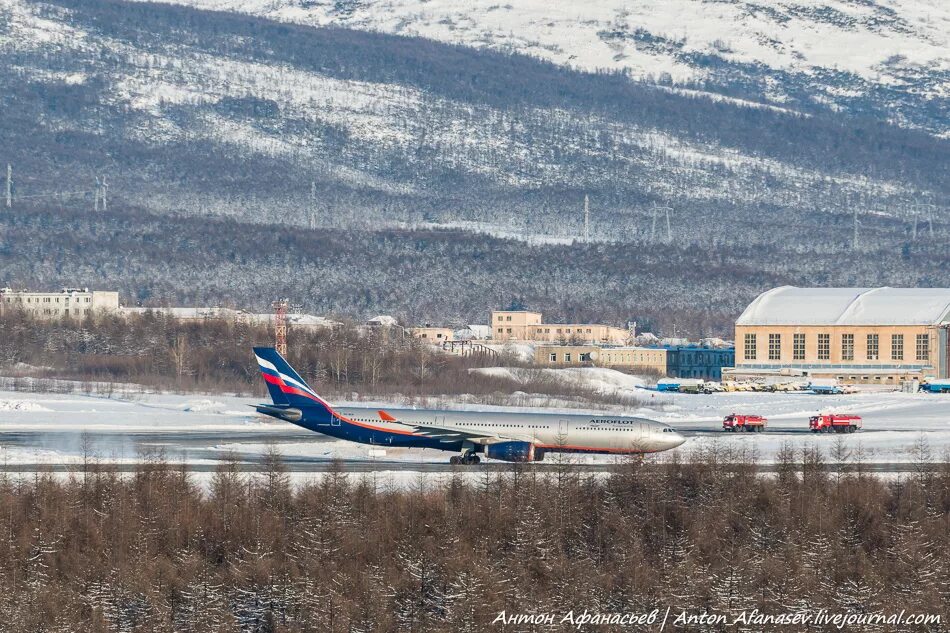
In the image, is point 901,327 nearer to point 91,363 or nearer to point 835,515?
point 91,363

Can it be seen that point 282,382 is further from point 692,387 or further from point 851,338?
point 851,338

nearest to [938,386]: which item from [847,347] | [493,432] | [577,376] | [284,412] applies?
[847,347]

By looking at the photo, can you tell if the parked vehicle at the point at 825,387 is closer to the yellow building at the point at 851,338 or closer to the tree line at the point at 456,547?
the yellow building at the point at 851,338

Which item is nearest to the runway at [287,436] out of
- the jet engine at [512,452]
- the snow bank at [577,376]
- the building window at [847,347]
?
the jet engine at [512,452]

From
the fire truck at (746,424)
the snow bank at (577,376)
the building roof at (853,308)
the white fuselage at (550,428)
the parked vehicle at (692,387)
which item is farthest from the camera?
the building roof at (853,308)

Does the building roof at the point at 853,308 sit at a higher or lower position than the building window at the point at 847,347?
higher

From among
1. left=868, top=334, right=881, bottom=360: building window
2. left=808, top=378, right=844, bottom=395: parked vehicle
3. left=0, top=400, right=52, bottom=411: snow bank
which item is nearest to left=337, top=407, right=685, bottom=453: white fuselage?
left=0, top=400, right=52, bottom=411: snow bank

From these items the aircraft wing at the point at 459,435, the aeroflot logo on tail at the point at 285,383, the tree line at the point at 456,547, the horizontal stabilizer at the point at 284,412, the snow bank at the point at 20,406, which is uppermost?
the aeroflot logo on tail at the point at 285,383

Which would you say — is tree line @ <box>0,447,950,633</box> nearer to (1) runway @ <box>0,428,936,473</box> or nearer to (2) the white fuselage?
A: (1) runway @ <box>0,428,936,473</box>
